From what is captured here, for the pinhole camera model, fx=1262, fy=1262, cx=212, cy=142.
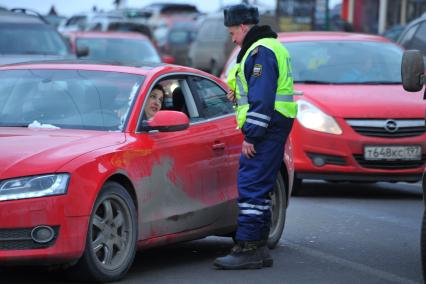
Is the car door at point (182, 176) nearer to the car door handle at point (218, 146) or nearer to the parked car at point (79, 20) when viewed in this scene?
the car door handle at point (218, 146)

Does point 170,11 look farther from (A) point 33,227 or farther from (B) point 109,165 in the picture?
(A) point 33,227

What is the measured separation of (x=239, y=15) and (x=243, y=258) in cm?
157

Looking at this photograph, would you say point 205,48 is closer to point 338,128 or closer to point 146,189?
point 338,128

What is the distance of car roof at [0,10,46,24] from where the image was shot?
59.6 feet

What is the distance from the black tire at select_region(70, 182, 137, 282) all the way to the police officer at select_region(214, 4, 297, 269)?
885 mm

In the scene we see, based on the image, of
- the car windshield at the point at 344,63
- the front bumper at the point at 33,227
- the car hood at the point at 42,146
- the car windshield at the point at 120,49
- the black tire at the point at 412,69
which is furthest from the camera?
the car windshield at the point at 120,49

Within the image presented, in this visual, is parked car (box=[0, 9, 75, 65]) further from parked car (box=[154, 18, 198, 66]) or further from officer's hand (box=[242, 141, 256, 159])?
parked car (box=[154, 18, 198, 66])

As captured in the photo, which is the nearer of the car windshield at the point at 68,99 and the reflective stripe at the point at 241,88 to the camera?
the car windshield at the point at 68,99

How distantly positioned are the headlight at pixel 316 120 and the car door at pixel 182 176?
3.50 meters

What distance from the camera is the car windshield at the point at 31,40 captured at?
17.6m

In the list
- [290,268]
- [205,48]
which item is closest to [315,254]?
[290,268]

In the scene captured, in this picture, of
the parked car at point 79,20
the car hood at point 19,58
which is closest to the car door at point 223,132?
the car hood at point 19,58

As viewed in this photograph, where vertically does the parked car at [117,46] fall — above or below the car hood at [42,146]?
below

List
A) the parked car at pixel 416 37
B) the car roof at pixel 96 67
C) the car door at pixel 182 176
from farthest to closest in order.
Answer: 1. the parked car at pixel 416 37
2. the car roof at pixel 96 67
3. the car door at pixel 182 176
